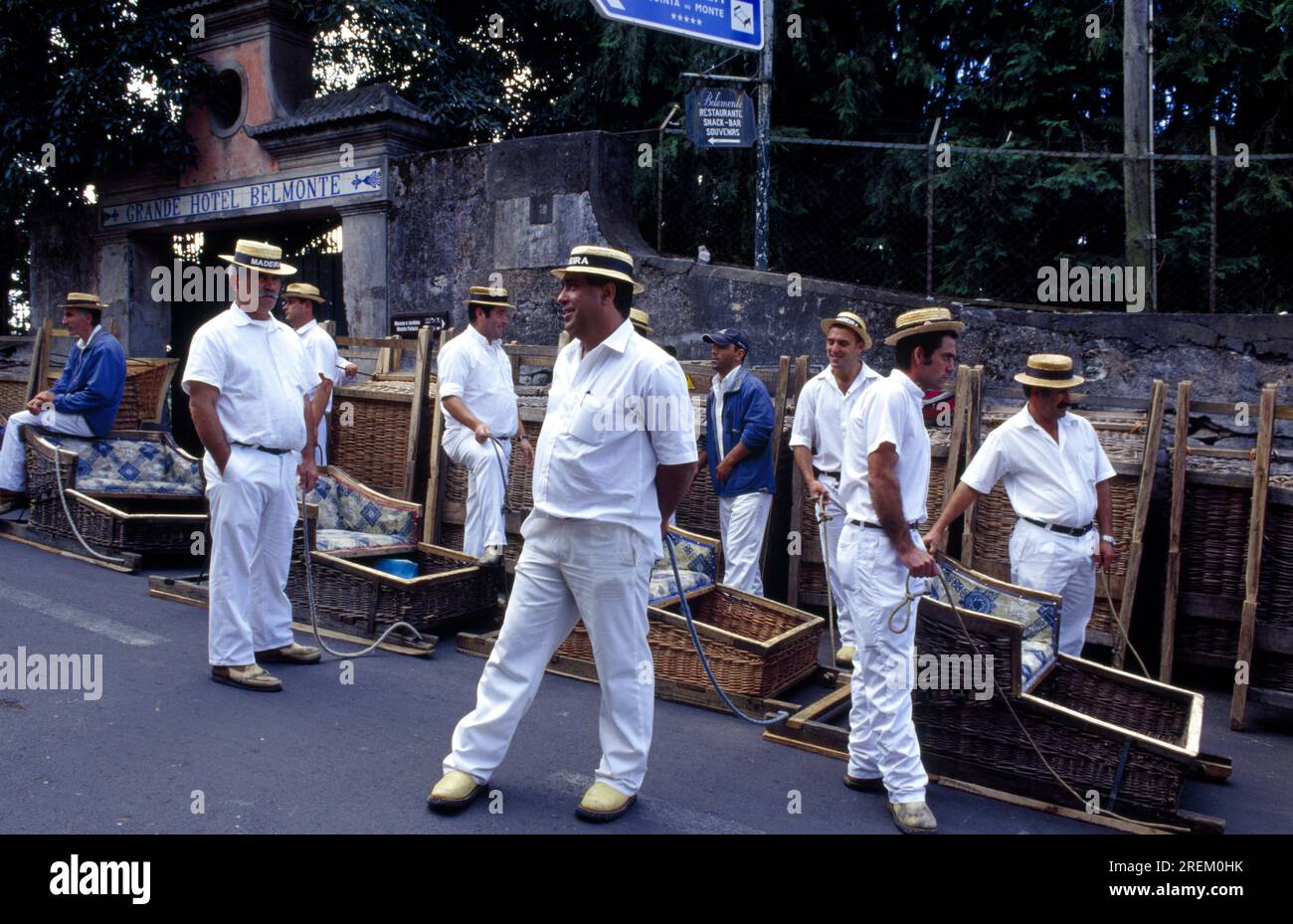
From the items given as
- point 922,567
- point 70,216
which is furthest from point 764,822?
point 70,216

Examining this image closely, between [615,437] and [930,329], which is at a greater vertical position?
[930,329]

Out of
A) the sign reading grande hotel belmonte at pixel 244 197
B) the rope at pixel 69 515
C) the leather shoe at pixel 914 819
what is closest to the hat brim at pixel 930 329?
the leather shoe at pixel 914 819

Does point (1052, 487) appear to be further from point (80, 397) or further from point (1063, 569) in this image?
point (80, 397)

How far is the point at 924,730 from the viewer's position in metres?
4.86

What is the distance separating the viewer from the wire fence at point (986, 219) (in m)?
10.2

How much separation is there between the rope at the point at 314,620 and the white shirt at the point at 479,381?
57.3 inches

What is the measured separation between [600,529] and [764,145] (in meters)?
7.43

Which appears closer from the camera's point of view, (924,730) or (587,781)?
(587,781)

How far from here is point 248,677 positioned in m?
5.47

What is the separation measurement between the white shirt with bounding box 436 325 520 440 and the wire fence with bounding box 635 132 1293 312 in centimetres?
386

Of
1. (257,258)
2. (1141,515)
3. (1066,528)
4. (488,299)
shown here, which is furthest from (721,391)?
(257,258)

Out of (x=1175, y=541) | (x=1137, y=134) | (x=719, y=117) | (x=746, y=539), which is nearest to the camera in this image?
(x=1175, y=541)

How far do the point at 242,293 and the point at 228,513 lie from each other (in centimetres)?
115

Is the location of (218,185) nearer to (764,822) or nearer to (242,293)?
(242,293)
